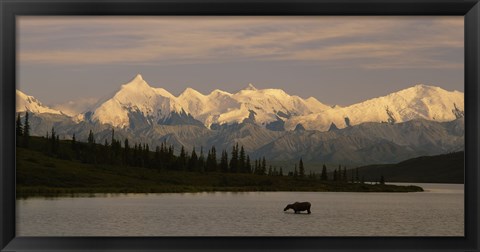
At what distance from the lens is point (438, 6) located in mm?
9602

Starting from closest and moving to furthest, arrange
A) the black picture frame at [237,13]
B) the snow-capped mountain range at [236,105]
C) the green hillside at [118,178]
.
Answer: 1. the black picture frame at [237,13]
2. the green hillside at [118,178]
3. the snow-capped mountain range at [236,105]

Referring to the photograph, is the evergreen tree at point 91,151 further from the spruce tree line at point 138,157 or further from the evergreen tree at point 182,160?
the evergreen tree at point 182,160

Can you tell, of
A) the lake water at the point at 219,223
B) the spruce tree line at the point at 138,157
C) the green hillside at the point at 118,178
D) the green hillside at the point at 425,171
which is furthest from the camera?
the green hillside at the point at 425,171

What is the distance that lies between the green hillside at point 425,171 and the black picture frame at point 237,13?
128248 mm

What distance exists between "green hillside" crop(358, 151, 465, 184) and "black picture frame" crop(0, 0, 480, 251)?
128 metres

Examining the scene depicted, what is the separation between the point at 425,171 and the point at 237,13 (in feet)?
479

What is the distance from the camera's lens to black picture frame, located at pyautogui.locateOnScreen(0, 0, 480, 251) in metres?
9.58

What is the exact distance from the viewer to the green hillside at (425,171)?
460ft

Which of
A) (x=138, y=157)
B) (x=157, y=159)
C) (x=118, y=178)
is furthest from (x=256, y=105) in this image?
(x=118, y=178)

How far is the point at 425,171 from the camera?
15088cm

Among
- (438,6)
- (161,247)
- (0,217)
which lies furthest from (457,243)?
(0,217)

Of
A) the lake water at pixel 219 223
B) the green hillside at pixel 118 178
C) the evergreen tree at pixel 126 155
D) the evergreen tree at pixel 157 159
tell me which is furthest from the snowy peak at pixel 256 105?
the lake water at pixel 219 223

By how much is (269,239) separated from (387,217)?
100ft

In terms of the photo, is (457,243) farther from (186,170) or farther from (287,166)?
(287,166)
